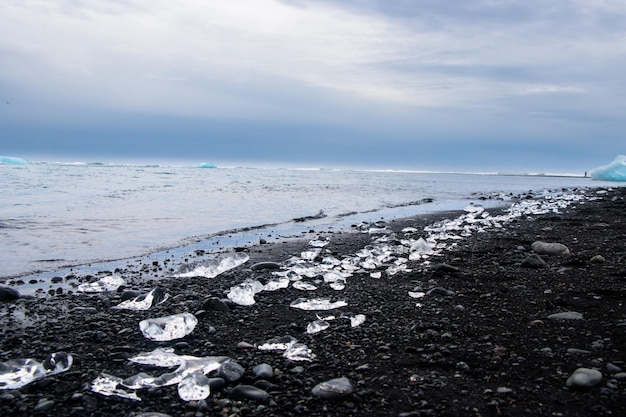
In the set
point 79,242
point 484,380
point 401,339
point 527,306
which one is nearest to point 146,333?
point 401,339

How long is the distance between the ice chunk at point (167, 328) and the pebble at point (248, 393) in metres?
1.14

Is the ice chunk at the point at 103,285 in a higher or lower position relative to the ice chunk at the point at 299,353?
lower

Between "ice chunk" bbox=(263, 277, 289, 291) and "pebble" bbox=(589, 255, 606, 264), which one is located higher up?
"pebble" bbox=(589, 255, 606, 264)

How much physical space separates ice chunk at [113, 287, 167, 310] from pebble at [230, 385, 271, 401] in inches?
84.3

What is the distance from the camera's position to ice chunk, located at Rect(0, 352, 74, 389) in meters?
2.57

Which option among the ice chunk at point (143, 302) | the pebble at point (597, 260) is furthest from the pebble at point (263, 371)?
the pebble at point (597, 260)

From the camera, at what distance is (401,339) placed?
325 centimetres

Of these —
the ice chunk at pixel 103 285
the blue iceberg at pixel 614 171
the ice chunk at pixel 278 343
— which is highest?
the blue iceberg at pixel 614 171

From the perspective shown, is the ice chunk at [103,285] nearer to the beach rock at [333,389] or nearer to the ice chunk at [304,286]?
the ice chunk at [304,286]

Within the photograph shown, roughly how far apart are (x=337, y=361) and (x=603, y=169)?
63.7 m

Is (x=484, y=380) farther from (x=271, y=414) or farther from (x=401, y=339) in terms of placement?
(x=271, y=414)

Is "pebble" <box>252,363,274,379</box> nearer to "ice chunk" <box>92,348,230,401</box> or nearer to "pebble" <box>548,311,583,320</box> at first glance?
"ice chunk" <box>92,348,230,401</box>

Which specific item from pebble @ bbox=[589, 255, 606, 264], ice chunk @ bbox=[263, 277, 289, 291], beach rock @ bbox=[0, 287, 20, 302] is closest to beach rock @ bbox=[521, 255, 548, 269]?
pebble @ bbox=[589, 255, 606, 264]

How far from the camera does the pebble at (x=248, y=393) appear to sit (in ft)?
7.95
